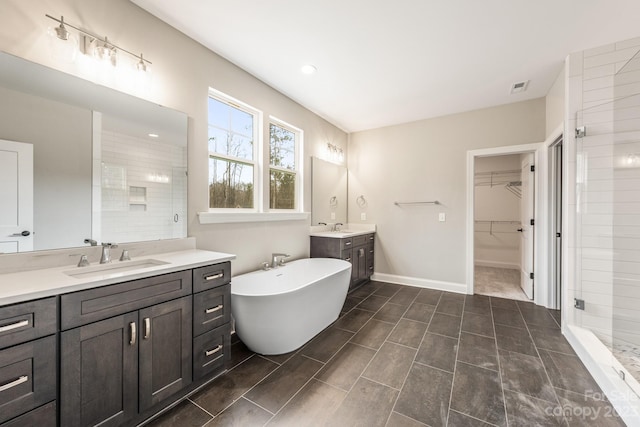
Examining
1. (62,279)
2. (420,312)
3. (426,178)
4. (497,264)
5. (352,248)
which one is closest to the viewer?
(62,279)

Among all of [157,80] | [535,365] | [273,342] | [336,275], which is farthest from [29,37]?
[535,365]

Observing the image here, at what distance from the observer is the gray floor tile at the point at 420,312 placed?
2.85 m

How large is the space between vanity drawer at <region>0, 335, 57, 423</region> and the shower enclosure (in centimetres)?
342

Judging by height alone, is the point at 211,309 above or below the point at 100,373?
above

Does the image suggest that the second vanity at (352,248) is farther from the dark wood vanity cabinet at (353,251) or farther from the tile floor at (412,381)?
the tile floor at (412,381)

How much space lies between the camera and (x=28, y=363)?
1.03m

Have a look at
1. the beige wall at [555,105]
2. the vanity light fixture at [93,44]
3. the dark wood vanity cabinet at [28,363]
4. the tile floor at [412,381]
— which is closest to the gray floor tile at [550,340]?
the tile floor at [412,381]

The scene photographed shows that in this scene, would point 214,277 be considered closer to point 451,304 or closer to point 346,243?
point 346,243

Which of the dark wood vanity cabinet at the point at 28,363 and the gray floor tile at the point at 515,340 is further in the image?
the gray floor tile at the point at 515,340

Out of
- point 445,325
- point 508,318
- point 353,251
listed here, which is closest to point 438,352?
point 445,325

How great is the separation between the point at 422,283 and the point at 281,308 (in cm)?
279

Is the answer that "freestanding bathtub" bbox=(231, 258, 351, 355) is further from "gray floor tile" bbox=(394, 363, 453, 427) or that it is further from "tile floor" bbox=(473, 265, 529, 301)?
"tile floor" bbox=(473, 265, 529, 301)

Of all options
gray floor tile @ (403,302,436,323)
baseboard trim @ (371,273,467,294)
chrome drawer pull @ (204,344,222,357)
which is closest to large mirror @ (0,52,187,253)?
chrome drawer pull @ (204,344,222,357)

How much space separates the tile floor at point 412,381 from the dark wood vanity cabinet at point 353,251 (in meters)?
0.95
